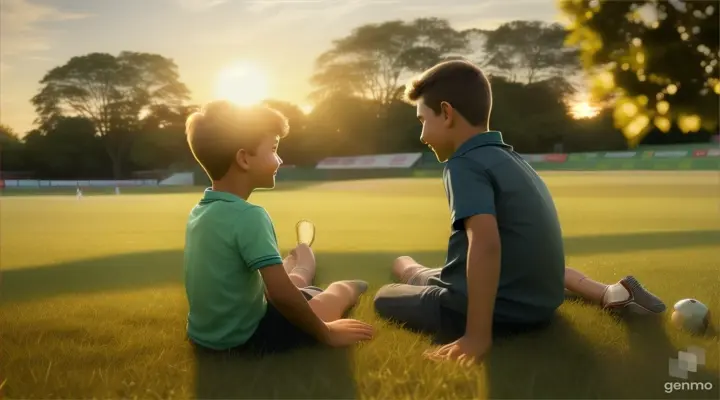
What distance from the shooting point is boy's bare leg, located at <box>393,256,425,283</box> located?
3535 millimetres

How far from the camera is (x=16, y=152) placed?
19.1 m

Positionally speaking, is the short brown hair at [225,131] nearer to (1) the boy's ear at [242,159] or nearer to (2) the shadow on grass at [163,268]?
(1) the boy's ear at [242,159]

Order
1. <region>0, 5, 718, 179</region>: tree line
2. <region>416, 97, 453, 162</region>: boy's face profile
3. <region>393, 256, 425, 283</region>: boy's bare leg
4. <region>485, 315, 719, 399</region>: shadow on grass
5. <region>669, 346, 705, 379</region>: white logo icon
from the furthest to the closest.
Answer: <region>0, 5, 718, 179</region>: tree line → <region>393, 256, 425, 283</region>: boy's bare leg → <region>416, 97, 453, 162</region>: boy's face profile → <region>669, 346, 705, 379</region>: white logo icon → <region>485, 315, 719, 399</region>: shadow on grass

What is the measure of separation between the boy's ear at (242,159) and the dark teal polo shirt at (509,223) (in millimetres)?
705

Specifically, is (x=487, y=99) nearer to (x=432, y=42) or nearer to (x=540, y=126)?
(x=432, y=42)

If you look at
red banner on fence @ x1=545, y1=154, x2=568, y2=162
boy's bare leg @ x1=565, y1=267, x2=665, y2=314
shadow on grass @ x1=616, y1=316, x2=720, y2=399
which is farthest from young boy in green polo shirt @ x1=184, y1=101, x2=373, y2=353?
red banner on fence @ x1=545, y1=154, x2=568, y2=162

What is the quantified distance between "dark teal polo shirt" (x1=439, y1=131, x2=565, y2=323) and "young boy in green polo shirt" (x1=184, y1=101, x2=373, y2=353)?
542 millimetres

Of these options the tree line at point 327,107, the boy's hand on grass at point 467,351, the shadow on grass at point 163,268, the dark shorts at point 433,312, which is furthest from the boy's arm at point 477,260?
the tree line at point 327,107

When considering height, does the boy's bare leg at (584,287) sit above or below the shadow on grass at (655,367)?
above

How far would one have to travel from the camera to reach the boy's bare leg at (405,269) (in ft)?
11.6

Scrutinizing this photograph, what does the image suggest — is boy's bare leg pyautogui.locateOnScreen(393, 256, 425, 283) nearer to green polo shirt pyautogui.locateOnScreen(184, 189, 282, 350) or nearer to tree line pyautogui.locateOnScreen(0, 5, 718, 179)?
green polo shirt pyautogui.locateOnScreen(184, 189, 282, 350)

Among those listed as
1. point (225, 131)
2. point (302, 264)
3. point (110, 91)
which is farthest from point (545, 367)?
point (110, 91)

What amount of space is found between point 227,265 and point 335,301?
745 mm

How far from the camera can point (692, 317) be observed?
268 centimetres
